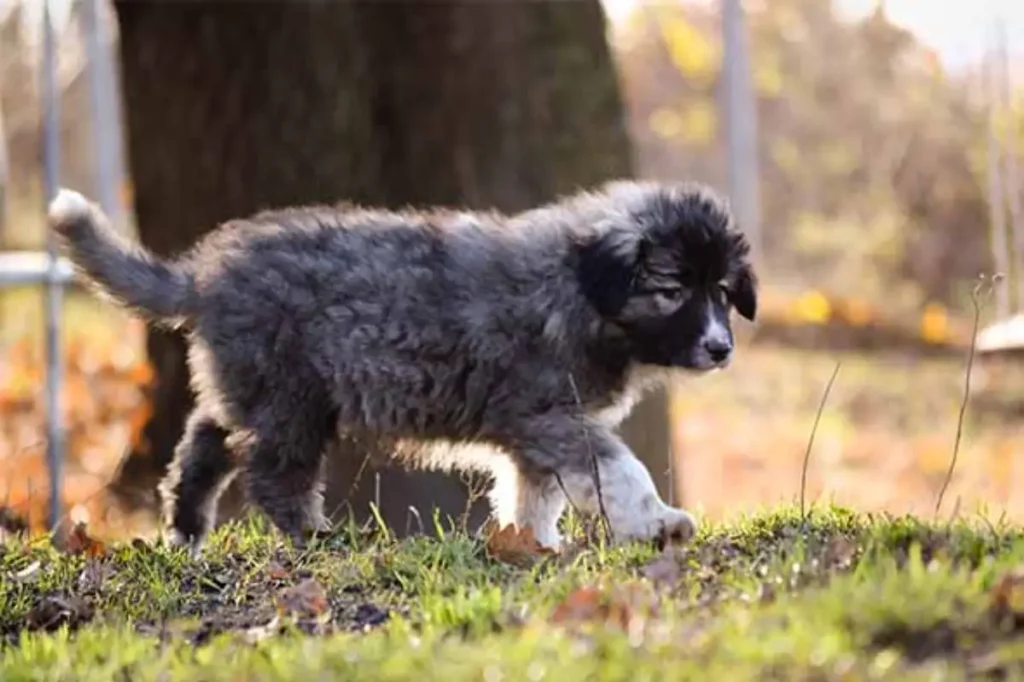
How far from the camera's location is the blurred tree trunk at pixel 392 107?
9484mm

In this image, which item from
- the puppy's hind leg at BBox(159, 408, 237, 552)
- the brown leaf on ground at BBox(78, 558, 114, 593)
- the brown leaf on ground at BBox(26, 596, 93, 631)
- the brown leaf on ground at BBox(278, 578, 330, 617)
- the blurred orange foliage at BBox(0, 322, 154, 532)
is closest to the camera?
the brown leaf on ground at BBox(278, 578, 330, 617)

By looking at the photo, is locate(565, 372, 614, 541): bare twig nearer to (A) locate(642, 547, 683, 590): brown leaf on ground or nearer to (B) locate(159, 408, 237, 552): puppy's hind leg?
(A) locate(642, 547, 683, 590): brown leaf on ground

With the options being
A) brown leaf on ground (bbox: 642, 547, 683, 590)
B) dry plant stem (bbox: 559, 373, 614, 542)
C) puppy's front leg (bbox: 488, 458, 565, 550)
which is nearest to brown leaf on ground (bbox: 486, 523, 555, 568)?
dry plant stem (bbox: 559, 373, 614, 542)

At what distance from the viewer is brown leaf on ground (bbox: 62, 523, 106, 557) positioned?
19.9 ft

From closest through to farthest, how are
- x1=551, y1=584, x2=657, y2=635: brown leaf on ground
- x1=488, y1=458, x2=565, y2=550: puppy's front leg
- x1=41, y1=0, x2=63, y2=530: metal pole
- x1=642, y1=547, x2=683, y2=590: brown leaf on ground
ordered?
x1=551, y1=584, x2=657, y2=635: brown leaf on ground, x1=642, y1=547, x2=683, y2=590: brown leaf on ground, x1=488, y1=458, x2=565, y2=550: puppy's front leg, x1=41, y1=0, x2=63, y2=530: metal pole

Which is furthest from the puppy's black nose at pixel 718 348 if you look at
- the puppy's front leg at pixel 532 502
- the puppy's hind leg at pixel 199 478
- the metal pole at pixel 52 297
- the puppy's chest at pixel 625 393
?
the metal pole at pixel 52 297

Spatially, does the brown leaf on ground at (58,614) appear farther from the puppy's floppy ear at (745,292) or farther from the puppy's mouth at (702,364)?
the puppy's floppy ear at (745,292)

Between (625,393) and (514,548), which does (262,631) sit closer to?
(514,548)

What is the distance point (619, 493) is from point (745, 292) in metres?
1.17

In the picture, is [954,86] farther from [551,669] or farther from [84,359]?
[551,669]

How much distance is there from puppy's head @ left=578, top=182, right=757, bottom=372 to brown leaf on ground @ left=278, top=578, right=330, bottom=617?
1915 mm

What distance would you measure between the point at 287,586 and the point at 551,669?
1.67m

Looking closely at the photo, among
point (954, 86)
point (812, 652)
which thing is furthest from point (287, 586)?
point (954, 86)

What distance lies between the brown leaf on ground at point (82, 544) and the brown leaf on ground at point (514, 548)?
1.46 m
